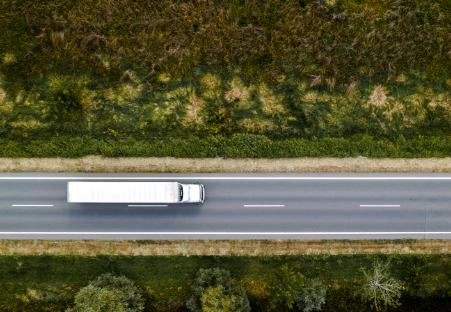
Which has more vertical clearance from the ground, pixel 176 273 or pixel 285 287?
pixel 176 273

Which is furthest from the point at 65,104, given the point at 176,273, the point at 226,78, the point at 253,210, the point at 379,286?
the point at 379,286

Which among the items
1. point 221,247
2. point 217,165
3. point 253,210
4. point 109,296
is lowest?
point 109,296

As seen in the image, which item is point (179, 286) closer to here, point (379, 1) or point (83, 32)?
point (83, 32)

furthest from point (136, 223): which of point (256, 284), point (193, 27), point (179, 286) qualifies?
point (193, 27)

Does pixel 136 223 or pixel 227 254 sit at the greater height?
pixel 136 223

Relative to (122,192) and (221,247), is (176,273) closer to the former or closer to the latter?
(221,247)

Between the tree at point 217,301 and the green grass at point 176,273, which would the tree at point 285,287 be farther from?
the tree at point 217,301

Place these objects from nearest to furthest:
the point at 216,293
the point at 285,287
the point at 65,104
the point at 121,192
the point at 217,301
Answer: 1. the point at 217,301
2. the point at 216,293
3. the point at 121,192
4. the point at 285,287
5. the point at 65,104
